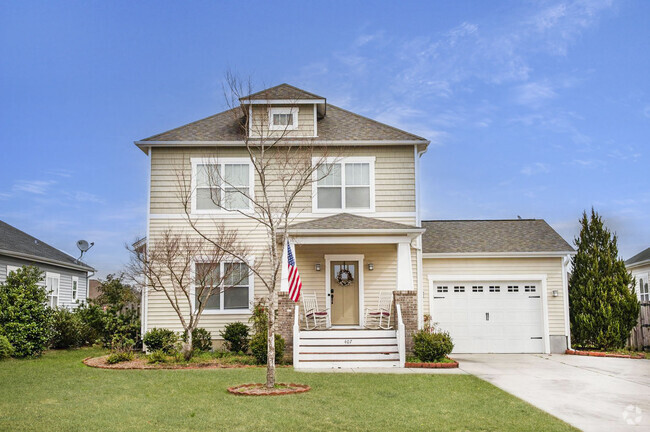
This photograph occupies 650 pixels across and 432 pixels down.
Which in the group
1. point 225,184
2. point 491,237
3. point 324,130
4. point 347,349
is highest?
point 324,130

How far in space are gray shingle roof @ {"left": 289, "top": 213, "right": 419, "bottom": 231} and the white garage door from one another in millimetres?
3677

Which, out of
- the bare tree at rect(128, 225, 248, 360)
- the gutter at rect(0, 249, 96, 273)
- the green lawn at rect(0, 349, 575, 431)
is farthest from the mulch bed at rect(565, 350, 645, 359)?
the gutter at rect(0, 249, 96, 273)

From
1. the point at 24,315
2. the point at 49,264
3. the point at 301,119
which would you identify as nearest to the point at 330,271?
the point at 301,119

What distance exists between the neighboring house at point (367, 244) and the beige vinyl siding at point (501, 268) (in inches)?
1.2

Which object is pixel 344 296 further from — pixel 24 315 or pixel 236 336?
pixel 24 315

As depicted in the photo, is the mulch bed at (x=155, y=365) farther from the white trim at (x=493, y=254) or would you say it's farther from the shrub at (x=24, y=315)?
the white trim at (x=493, y=254)

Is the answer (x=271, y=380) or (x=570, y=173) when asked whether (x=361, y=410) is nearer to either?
(x=271, y=380)

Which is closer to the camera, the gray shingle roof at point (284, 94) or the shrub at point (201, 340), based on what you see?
the shrub at point (201, 340)

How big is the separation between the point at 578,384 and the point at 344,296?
740 cm

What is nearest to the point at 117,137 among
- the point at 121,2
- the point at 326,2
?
the point at 121,2

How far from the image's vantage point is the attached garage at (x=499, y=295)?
60.5ft

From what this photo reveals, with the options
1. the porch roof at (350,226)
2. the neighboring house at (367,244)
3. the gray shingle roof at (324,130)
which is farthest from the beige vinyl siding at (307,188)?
the porch roof at (350,226)

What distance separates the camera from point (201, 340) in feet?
54.8

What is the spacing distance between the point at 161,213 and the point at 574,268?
43.2ft
